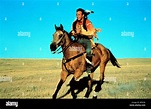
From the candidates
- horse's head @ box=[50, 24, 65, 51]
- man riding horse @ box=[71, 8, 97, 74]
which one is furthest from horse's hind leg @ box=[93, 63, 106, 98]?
horse's head @ box=[50, 24, 65, 51]

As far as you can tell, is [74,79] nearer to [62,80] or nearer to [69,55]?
[62,80]

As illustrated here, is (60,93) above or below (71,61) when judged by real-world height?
below

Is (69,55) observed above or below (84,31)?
below

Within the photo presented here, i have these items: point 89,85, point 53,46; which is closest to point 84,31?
point 53,46

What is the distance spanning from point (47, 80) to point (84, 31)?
90cm

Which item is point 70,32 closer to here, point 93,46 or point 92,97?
point 93,46

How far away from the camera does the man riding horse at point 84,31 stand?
22.6 feet

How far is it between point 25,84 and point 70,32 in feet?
3.30

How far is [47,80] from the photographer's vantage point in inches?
279

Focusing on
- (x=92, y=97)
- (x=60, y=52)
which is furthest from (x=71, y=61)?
(x=92, y=97)

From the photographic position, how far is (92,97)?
707cm

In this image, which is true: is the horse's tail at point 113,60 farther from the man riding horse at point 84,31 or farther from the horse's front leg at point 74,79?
the horse's front leg at point 74,79

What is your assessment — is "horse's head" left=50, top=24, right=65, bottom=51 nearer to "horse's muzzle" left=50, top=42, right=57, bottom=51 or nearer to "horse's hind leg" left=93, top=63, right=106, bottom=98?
"horse's muzzle" left=50, top=42, right=57, bottom=51

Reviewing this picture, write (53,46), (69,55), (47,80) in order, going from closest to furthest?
(53,46), (69,55), (47,80)
